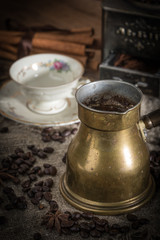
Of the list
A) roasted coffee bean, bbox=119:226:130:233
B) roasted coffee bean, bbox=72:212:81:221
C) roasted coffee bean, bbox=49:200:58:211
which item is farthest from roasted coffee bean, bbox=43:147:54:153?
roasted coffee bean, bbox=119:226:130:233

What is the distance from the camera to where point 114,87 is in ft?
4.32

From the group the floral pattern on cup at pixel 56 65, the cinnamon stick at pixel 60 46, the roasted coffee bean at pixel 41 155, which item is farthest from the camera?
the cinnamon stick at pixel 60 46

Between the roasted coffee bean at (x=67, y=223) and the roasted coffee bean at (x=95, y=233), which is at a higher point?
the roasted coffee bean at (x=67, y=223)

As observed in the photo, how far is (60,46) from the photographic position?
8.03 ft

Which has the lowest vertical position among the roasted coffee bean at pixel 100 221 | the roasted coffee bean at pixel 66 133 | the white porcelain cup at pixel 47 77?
the roasted coffee bean at pixel 66 133

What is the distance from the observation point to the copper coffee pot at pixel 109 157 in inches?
47.0

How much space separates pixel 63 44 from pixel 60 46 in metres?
0.03

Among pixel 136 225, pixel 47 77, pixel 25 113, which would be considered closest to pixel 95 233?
pixel 136 225

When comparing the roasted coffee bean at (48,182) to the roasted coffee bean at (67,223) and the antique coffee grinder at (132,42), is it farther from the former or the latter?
the antique coffee grinder at (132,42)

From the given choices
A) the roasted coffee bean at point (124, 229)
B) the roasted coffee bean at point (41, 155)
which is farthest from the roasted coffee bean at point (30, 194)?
the roasted coffee bean at point (124, 229)

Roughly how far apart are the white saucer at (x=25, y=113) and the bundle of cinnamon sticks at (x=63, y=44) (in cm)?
49

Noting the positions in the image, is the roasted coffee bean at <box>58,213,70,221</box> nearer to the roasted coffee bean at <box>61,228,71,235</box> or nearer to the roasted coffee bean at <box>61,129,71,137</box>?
the roasted coffee bean at <box>61,228,71,235</box>

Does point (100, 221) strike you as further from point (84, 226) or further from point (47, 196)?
point (47, 196)

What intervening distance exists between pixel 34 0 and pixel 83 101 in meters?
2.50
